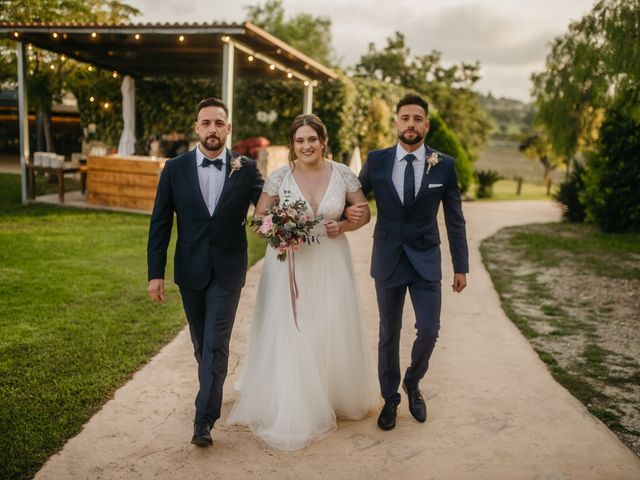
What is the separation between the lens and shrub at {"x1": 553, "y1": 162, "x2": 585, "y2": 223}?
47.0ft

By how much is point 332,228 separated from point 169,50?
10.6 meters

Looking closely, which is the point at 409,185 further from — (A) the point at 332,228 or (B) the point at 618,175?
(B) the point at 618,175

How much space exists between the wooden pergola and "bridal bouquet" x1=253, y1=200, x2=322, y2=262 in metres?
6.14

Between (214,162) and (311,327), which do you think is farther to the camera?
(311,327)

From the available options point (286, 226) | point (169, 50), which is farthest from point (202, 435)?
point (169, 50)

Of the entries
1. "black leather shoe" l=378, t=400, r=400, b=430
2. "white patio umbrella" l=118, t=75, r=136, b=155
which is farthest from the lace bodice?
"white patio umbrella" l=118, t=75, r=136, b=155

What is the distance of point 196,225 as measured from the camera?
3354 mm

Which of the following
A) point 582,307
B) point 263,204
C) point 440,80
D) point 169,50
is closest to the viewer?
point 263,204

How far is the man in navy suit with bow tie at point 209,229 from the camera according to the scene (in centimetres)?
333

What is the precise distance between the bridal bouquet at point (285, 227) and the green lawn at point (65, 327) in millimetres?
1565

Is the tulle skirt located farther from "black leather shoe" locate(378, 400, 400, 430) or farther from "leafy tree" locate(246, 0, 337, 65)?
"leafy tree" locate(246, 0, 337, 65)

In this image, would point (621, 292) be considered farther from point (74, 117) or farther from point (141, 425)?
point (74, 117)

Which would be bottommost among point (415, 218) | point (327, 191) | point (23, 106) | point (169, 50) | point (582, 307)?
point (582, 307)

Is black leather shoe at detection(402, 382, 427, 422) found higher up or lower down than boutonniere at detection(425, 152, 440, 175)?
lower down
